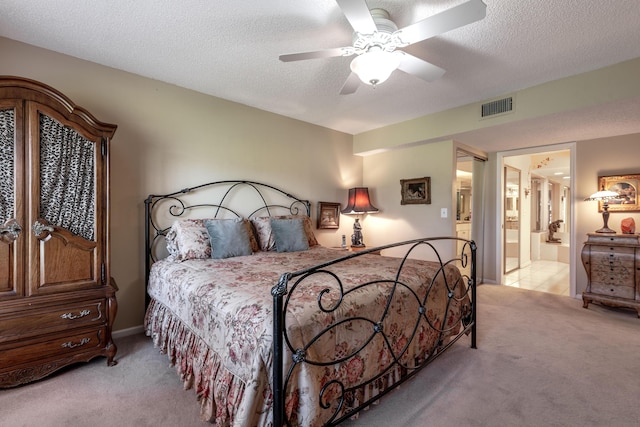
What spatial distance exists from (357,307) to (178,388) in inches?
53.4

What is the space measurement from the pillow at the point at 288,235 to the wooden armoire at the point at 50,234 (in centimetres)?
149

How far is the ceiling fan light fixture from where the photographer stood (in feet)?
6.15

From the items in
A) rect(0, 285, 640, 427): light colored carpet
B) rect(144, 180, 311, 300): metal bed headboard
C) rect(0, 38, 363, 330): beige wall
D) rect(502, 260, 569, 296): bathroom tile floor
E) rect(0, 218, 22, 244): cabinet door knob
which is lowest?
rect(502, 260, 569, 296): bathroom tile floor

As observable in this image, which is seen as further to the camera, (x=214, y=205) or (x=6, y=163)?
(x=214, y=205)

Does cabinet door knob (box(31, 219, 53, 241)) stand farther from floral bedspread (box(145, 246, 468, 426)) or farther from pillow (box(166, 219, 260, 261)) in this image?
pillow (box(166, 219, 260, 261))

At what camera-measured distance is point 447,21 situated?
162cm

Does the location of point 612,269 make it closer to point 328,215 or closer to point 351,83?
point 328,215

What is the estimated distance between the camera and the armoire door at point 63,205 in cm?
200

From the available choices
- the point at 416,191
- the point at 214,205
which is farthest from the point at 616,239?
the point at 214,205

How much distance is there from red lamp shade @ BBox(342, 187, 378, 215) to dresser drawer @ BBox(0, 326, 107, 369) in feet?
10.6

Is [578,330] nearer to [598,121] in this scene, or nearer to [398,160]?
[598,121]

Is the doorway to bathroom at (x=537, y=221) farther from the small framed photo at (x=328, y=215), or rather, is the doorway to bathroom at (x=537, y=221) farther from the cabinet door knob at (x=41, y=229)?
the cabinet door knob at (x=41, y=229)

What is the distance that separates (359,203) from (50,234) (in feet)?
11.5

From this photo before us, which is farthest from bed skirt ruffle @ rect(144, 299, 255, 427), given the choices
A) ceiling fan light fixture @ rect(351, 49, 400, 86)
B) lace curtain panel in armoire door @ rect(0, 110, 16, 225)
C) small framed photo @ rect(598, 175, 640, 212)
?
small framed photo @ rect(598, 175, 640, 212)
